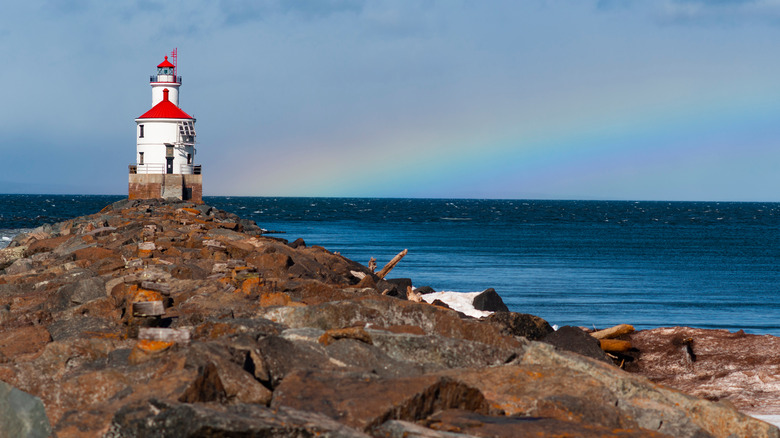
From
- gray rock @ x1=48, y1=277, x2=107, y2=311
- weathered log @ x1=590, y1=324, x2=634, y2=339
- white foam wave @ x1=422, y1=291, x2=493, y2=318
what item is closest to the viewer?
gray rock @ x1=48, y1=277, x2=107, y2=311

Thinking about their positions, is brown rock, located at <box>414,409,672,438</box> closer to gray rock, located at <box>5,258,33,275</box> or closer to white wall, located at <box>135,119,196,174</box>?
gray rock, located at <box>5,258,33,275</box>

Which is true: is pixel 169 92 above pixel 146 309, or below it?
above

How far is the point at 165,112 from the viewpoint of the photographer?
51.7 m

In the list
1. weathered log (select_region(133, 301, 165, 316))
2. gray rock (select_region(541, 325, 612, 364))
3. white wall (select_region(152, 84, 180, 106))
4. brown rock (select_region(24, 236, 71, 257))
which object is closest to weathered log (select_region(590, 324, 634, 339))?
gray rock (select_region(541, 325, 612, 364))

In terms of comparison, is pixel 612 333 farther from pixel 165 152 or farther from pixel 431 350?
pixel 165 152

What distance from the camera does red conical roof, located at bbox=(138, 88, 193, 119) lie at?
51.5 metres

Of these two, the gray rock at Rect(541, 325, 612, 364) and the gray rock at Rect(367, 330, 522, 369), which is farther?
the gray rock at Rect(541, 325, 612, 364)

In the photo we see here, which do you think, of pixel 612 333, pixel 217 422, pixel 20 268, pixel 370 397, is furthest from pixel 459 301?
pixel 217 422

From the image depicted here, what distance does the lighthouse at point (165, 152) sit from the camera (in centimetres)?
5112

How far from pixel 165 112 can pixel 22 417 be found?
48.3m

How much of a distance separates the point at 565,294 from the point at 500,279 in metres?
4.66

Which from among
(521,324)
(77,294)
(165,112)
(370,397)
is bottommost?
(521,324)

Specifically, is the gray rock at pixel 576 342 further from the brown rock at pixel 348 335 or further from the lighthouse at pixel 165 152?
the lighthouse at pixel 165 152

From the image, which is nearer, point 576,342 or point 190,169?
point 576,342
